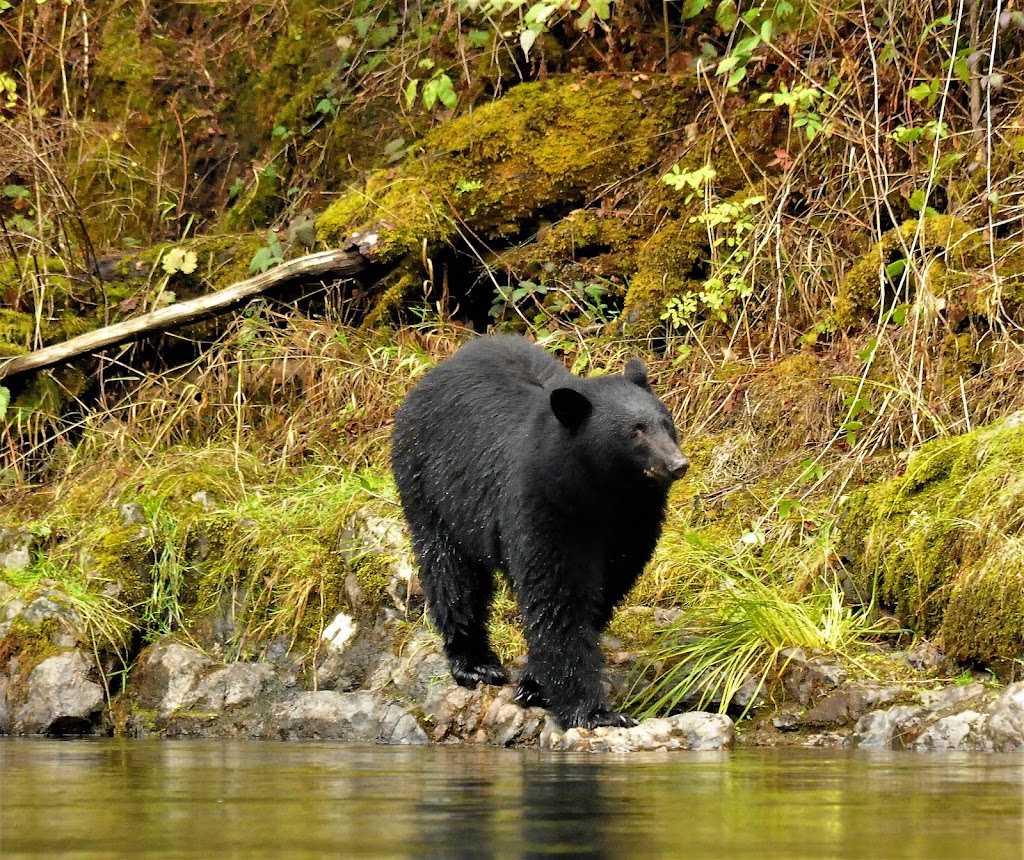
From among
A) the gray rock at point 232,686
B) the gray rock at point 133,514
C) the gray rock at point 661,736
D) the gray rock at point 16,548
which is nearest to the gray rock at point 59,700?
the gray rock at point 232,686

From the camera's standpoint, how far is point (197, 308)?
10742 mm

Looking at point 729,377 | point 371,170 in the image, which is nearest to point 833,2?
point 729,377

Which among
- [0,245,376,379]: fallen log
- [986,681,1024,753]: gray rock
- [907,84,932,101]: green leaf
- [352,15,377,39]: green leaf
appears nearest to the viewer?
[986,681,1024,753]: gray rock

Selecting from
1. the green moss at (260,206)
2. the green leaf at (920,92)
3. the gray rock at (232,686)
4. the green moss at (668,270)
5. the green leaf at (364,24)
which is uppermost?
the green leaf at (364,24)

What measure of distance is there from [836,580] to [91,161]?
765cm

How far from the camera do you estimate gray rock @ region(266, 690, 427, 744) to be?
23.8 feet

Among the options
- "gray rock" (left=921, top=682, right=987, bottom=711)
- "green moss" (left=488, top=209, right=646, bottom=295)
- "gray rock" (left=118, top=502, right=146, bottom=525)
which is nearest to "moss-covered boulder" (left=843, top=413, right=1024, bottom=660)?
"gray rock" (left=921, top=682, right=987, bottom=711)

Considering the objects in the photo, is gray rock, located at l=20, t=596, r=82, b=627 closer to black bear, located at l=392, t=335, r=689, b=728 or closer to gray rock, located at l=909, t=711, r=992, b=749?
black bear, located at l=392, t=335, r=689, b=728

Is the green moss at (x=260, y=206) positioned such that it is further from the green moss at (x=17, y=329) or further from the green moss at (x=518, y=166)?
the green moss at (x=17, y=329)

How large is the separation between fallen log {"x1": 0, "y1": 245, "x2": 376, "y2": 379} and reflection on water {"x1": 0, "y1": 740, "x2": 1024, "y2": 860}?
4957mm

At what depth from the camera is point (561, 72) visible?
458 inches

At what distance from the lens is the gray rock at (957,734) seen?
19.9 ft

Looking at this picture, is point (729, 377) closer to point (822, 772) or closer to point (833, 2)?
point (833, 2)

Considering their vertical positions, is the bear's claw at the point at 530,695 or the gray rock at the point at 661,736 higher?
the gray rock at the point at 661,736
